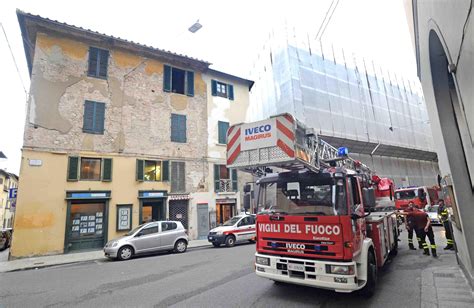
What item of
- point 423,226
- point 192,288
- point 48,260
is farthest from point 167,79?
point 423,226

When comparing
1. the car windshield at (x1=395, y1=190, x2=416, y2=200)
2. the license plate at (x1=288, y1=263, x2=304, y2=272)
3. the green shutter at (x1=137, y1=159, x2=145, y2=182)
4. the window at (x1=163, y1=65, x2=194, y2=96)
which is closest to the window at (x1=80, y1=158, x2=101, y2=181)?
the green shutter at (x1=137, y1=159, x2=145, y2=182)

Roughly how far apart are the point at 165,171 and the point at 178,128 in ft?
10.1

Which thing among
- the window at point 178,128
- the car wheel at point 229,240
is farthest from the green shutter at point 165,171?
the car wheel at point 229,240

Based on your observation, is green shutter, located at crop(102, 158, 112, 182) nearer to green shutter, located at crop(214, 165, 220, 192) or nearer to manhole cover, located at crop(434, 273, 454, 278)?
green shutter, located at crop(214, 165, 220, 192)

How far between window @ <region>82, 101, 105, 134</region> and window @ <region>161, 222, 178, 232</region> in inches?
272

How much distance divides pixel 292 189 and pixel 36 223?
1327 centimetres

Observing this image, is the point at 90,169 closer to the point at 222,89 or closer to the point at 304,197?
the point at 222,89

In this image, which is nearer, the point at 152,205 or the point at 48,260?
the point at 48,260

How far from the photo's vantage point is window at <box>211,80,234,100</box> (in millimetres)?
20266

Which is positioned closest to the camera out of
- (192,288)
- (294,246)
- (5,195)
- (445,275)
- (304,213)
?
(294,246)

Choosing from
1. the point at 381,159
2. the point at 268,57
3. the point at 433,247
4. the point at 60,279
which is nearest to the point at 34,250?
the point at 60,279

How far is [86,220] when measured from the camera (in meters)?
14.2

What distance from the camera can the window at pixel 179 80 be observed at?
1839cm

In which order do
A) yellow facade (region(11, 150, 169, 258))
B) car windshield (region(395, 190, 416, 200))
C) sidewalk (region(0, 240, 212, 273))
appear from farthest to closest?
car windshield (region(395, 190, 416, 200)), yellow facade (region(11, 150, 169, 258)), sidewalk (region(0, 240, 212, 273))
